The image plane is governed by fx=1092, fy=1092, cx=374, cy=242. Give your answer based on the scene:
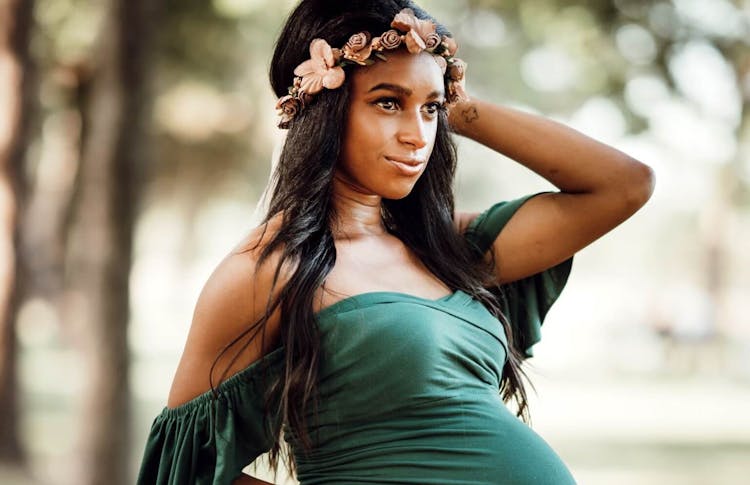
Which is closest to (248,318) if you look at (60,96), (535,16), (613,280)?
(535,16)

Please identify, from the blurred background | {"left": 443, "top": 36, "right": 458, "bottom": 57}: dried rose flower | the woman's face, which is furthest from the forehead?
the blurred background

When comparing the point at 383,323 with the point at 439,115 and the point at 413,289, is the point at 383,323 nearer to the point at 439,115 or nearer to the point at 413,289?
the point at 413,289

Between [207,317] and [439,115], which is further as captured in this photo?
[439,115]

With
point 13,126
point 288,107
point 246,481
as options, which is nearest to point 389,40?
point 288,107

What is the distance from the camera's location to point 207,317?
204 cm

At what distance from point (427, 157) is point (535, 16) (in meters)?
7.82

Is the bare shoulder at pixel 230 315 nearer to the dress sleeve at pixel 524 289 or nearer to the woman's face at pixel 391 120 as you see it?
the woman's face at pixel 391 120

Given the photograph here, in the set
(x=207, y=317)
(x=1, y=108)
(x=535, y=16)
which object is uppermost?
(x=535, y=16)

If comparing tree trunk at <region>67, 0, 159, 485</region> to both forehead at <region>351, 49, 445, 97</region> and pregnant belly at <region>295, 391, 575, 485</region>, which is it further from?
pregnant belly at <region>295, 391, 575, 485</region>

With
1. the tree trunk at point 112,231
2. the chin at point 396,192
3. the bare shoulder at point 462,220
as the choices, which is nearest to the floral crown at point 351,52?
the chin at point 396,192

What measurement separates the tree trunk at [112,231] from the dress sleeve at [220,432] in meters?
5.07

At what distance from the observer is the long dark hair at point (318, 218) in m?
2.03

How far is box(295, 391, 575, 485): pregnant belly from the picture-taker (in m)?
2.04

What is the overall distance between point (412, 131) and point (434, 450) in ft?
2.01
